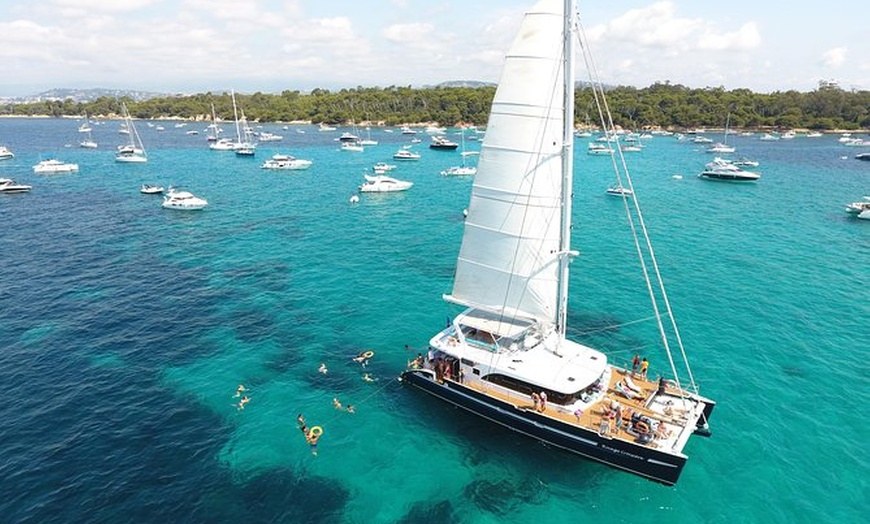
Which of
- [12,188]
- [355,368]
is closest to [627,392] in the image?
[355,368]

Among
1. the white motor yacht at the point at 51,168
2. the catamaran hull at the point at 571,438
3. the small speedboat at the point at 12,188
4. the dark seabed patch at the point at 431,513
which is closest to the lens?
the dark seabed patch at the point at 431,513

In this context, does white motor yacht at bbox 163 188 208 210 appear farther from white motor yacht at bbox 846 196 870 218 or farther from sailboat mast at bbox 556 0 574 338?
white motor yacht at bbox 846 196 870 218

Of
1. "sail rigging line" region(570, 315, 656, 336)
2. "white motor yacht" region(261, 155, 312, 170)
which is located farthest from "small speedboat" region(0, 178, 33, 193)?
"sail rigging line" region(570, 315, 656, 336)

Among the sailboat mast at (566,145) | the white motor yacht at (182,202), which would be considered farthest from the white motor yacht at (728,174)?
the white motor yacht at (182,202)

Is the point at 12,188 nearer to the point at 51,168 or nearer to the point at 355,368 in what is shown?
the point at 51,168

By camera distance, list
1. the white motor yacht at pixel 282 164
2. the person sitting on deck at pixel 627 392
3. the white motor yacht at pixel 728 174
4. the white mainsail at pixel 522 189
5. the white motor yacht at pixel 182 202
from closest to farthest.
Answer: the white mainsail at pixel 522 189 < the person sitting on deck at pixel 627 392 < the white motor yacht at pixel 182 202 < the white motor yacht at pixel 728 174 < the white motor yacht at pixel 282 164

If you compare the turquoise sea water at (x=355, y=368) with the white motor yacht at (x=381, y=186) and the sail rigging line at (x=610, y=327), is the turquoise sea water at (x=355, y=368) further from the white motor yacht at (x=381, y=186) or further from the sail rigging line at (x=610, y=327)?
the white motor yacht at (x=381, y=186)
